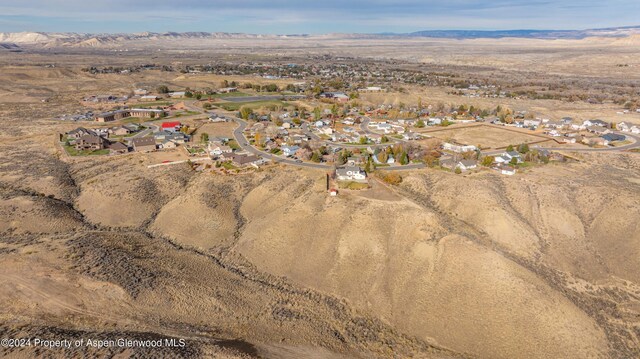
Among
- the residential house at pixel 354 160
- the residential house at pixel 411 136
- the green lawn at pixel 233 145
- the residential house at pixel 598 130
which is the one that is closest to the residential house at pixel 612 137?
the residential house at pixel 598 130

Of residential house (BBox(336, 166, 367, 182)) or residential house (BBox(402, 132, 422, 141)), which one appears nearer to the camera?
residential house (BBox(336, 166, 367, 182))

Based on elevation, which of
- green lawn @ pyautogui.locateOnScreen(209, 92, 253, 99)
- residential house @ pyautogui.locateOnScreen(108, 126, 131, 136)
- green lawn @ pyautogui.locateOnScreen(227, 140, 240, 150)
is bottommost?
green lawn @ pyautogui.locateOnScreen(227, 140, 240, 150)

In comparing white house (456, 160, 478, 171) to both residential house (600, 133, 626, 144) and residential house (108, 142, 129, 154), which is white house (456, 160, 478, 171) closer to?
residential house (600, 133, 626, 144)

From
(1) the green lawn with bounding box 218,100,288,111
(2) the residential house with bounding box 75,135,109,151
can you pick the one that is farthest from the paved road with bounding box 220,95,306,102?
(2) the residential house with bounding box 75,135,109,151

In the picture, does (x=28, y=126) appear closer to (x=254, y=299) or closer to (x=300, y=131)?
(x=300, y=131)

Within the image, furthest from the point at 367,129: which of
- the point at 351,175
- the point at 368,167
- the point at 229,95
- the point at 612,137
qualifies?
A: the point at 229,95

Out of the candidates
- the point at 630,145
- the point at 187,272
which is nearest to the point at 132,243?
the point at 187,272

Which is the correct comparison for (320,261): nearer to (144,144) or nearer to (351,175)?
(351,175)

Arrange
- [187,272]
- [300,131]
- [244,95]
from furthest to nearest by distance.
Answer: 1. [244,95]
2. [300,131]
3. [187,272]
